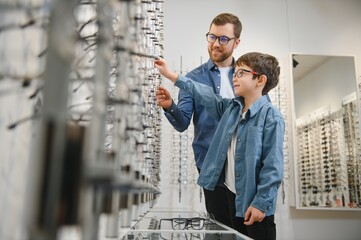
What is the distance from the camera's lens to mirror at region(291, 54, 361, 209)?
278 centimetres

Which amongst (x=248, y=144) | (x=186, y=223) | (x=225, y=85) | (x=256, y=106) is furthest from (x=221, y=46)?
(x=186, y=223)

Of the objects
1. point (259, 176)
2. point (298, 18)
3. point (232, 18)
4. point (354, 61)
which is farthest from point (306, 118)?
point (259, 176)

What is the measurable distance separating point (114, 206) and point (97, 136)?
138mm

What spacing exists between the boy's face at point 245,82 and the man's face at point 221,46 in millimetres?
296

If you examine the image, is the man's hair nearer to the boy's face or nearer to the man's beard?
the man's beard

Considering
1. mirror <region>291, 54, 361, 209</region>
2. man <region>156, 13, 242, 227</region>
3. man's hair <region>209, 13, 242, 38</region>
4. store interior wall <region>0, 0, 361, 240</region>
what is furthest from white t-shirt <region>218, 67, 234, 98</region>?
mirror <region>291, 54, 361, 209</region>

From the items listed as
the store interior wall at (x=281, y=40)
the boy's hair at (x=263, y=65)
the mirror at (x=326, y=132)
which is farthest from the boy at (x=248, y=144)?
the mirror at (x=326, y=132)

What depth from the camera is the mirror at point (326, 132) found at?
2783mm

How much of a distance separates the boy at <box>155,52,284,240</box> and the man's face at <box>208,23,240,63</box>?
24 centimetres

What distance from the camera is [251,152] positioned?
1359mm

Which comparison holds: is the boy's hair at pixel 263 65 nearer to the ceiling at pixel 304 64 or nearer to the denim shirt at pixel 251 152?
the denim shirt at pixel 251 152

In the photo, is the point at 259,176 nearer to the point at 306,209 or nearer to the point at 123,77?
the point at 123,77

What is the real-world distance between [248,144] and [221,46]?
62 cm

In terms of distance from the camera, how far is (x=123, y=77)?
15.8 inches
